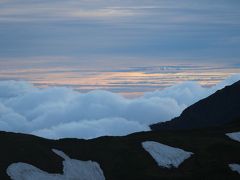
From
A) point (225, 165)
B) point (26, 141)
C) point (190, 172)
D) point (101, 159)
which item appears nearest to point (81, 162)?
point (101, 159)

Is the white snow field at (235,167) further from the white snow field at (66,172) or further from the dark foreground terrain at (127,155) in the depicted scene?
the white snow field at (66,172)

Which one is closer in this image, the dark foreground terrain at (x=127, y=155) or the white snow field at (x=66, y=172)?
the white snow field at (x=66, y=172)

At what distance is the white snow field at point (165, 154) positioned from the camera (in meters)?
101

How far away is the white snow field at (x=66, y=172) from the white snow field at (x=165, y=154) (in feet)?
38.4

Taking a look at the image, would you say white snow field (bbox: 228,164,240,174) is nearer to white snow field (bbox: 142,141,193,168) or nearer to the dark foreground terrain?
the dark foreground terrain

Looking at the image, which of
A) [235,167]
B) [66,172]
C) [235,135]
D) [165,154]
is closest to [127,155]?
[165,154]

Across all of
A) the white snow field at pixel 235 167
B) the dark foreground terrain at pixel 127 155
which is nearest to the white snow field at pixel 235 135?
the dark foreground terrain at pixel 127 155

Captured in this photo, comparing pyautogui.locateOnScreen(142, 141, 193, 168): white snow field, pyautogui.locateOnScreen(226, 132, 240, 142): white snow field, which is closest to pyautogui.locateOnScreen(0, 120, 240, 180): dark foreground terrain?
pyautogui.locateOnScreen(142, 141, 193, 168): white snow field

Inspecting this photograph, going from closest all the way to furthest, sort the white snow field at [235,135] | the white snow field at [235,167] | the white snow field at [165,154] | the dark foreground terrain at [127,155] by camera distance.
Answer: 1. the dark foreground terrain at [127,155]
2. the white snow field at [235,167]
3. the white snow field at [165,154]
4. the white snow field at [235,135]

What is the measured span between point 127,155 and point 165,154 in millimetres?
7162

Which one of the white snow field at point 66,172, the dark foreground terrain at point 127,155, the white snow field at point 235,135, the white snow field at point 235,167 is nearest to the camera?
the white snow field at point 66,172

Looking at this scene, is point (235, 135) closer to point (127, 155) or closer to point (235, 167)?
point (235, 167)

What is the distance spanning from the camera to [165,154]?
342 feet

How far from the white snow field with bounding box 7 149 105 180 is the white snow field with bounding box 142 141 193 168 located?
38.4 ft
